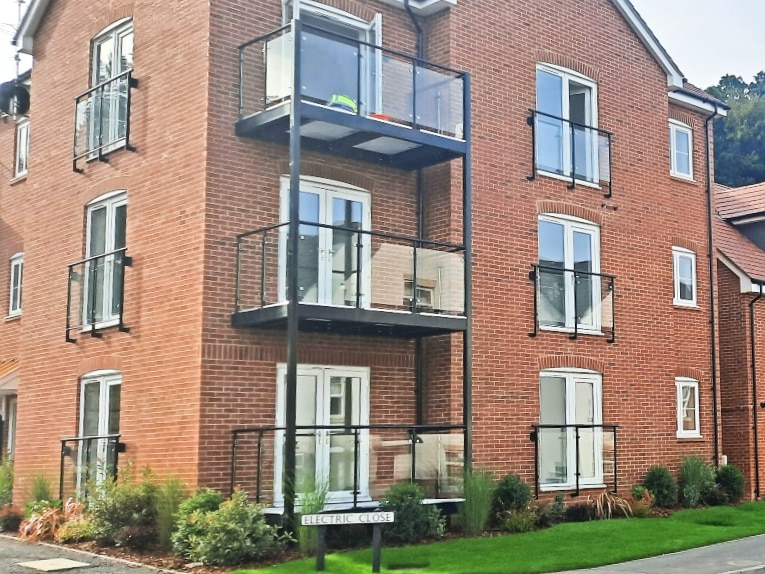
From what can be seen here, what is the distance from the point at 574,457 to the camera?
17.4 meters

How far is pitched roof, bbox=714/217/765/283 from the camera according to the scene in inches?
874

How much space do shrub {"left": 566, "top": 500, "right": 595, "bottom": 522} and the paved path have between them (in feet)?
24.0

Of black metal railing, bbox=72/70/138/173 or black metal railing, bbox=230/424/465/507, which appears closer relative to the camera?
black metal railing, bbox=230/424/465/507

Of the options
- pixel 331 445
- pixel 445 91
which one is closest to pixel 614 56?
pixel 445 91

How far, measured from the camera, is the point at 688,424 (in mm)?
20344

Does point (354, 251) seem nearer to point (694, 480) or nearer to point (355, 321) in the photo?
point (355, 321)

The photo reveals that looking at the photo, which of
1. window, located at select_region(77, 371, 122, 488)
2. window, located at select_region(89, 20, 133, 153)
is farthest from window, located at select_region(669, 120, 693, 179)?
window, located at select_region(77, 371, 122, 488)

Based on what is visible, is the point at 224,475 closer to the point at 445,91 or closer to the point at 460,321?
the point at 460,321

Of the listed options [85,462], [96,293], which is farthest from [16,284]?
[85,462]

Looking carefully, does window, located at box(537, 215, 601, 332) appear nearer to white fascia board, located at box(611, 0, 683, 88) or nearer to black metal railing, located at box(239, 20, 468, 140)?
black metal railing, located at box(239, 20, 468, 140)

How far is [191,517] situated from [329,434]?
2.06m

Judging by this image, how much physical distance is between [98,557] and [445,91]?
27.1 feet

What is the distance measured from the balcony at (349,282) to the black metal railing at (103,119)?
320cm

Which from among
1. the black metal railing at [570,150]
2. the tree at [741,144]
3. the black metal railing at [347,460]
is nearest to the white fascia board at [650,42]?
the black metal railing at [570,150]
